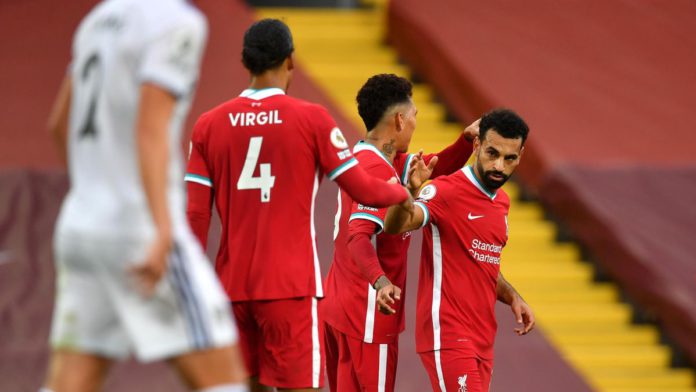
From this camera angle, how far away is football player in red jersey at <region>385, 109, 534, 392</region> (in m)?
5.37

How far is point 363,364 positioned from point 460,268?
0.64 m

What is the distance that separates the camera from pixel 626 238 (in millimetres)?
9305

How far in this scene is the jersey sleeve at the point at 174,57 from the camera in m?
3.45

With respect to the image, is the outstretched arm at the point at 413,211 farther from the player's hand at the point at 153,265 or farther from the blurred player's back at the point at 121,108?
the player's hand at the point at 153,265

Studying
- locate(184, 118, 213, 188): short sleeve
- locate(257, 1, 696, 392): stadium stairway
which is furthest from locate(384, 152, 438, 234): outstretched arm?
locate(257, 1, 696, 392): stadium stairway

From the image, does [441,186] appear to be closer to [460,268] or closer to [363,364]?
[460,268]

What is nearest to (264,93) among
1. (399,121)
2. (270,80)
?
(270,80)

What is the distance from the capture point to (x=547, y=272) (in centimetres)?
962

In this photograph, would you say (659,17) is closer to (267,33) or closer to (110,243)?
(267,33)

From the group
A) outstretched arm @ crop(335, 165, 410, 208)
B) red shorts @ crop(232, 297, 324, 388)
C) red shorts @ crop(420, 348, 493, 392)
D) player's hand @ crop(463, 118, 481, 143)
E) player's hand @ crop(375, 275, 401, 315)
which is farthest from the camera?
player's hand @ crop(463, 118, 481, 143)

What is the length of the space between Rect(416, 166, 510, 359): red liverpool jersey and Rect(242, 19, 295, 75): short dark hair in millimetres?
1002

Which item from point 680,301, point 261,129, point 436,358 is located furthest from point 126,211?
point 680,301

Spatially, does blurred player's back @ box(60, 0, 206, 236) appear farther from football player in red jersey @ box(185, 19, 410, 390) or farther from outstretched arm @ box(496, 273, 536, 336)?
outstretched arm @ box(496, 273, 536, 336)

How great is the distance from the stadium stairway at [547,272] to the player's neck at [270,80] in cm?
424
